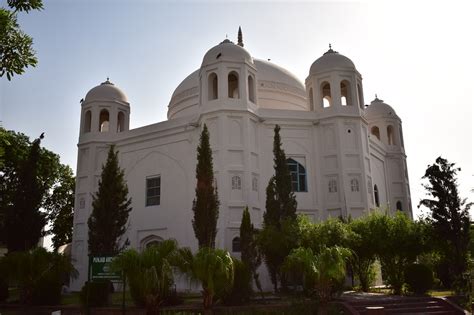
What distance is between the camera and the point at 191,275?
13.2 m

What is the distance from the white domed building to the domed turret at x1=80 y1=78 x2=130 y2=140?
0.44 feet

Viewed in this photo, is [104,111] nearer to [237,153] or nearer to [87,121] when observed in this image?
[87,121]

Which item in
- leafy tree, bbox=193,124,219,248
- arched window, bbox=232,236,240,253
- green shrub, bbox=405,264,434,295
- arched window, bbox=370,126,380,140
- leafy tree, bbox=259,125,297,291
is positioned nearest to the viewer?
leafy tree, bbox=259,125,297,291

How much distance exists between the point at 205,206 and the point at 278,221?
3.50 meters

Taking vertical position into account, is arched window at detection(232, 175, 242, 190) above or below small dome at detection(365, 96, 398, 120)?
below

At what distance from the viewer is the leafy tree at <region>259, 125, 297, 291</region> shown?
59.3 feet

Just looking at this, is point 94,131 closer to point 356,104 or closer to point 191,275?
point 356,104

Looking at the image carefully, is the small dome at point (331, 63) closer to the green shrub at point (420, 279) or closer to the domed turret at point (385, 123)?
the domed turret at point (385, 123)

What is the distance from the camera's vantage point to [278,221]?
20156 millimetres

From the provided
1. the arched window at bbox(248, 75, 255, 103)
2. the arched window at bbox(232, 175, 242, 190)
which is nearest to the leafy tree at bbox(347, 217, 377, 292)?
the arched window at bbox(232, 175, 242, 190)

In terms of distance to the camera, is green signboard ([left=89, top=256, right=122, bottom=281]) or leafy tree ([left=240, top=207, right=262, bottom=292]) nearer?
green signboard ([left=89, top=256, right=122, bottom=281])

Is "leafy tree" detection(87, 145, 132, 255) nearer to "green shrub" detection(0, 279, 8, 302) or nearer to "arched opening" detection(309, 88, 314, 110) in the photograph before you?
"green shrub" detection(0, 279, 8, 302)

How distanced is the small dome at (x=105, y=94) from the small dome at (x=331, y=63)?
1348cm

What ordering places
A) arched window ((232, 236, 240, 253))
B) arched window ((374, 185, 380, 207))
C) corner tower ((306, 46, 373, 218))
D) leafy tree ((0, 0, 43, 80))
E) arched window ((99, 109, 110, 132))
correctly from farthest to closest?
arched window ((99, 109, 110, 132)), arched window ((374, 185, 380, 207)), corner tower ((306, 46, 373, 218)), arched window ((232, 236, 240, 253)), leafy tree ((0, 0, 43, 80))
